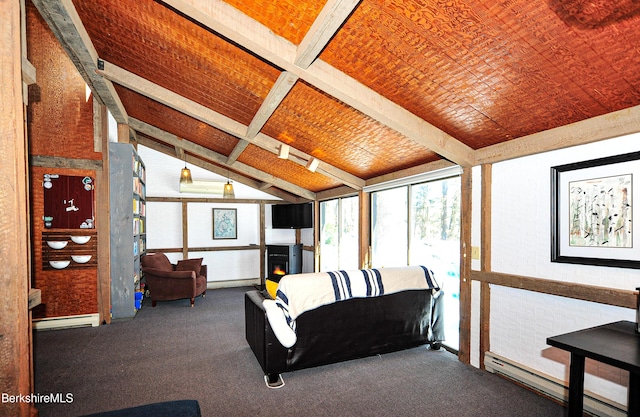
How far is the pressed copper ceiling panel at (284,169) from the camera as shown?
5704mm

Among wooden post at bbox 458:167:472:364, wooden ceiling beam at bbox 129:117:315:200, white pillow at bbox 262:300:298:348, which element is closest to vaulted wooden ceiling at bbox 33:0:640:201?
wooden post at bbox 458:167:472:364

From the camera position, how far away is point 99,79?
3984 millimetres

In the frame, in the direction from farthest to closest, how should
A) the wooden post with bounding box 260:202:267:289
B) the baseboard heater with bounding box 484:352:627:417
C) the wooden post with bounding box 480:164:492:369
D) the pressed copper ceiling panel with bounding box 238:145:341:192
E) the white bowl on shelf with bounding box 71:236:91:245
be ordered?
1. the wooden post with bounding box 260:202:267:289
2. the pressed copper ceiling panel with bounding box 238:145:341:192
3. the white bowl on shelf with bounding box 71:236:91:245
4. the wooden post with bounding box 480:164:492:369
5. the baseboard heater with bounding box 484:352:627:417

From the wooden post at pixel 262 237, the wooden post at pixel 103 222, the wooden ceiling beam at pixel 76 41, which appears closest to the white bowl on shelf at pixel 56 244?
the wooden post at pixel 103 222

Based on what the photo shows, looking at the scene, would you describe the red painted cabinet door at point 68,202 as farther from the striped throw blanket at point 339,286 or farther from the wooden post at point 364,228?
the wooden post at point 364,228

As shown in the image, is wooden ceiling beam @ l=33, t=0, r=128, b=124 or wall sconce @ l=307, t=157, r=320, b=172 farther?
wall sconce @ l=307, t=157, r=320, b=172

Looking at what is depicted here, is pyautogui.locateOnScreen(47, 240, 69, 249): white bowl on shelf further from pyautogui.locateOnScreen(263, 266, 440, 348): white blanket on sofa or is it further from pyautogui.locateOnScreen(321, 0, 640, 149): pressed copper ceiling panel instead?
pyautogui.locateOnScreen(321, 0, 640, 149): pressed copper ceiling panel

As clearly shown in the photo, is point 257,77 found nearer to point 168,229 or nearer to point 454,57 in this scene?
point 454,57

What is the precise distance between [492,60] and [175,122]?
4.72m

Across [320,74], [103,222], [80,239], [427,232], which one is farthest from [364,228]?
[80,239]

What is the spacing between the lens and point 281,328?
2.88 m

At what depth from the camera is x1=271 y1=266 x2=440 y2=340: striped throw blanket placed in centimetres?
296

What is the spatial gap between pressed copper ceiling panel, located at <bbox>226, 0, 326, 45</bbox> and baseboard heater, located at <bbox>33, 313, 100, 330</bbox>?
4512 mm

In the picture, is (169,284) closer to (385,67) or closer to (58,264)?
(58,264)
